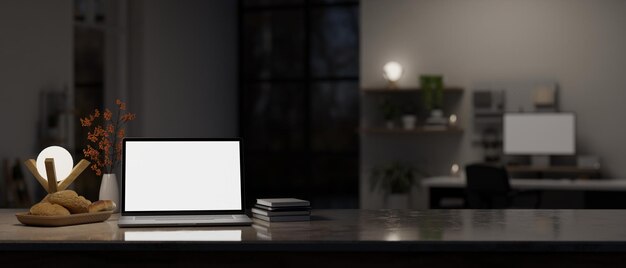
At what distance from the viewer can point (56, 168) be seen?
291 cm

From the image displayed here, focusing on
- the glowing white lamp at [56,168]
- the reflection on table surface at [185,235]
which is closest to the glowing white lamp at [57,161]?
the glowing white lamp at [56,168]

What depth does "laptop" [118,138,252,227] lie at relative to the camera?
2.78 metres

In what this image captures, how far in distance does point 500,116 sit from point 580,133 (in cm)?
66

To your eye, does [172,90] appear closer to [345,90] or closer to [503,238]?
[345,90]

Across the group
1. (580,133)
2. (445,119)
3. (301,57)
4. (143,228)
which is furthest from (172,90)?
(143,228)

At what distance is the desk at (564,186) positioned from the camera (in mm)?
6520

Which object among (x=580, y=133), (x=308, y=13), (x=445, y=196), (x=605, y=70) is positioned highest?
(x=308, y=13)

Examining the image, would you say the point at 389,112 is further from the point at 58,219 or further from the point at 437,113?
the point at 58,219

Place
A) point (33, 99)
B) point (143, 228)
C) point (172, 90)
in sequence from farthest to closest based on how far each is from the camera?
point (172, 90) < point (33, 99) < point (143, 228)

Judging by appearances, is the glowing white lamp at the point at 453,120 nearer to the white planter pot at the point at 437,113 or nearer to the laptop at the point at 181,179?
the white planter pot at the point at 437,113

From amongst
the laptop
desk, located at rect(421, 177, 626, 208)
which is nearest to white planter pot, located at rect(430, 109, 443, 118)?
desk, located at rect(421, 177, 626, 208)

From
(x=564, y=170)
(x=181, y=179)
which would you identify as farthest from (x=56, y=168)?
(x=564, y=170)

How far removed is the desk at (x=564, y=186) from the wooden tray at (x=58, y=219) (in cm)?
441

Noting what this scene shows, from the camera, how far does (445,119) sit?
7.42 meters
